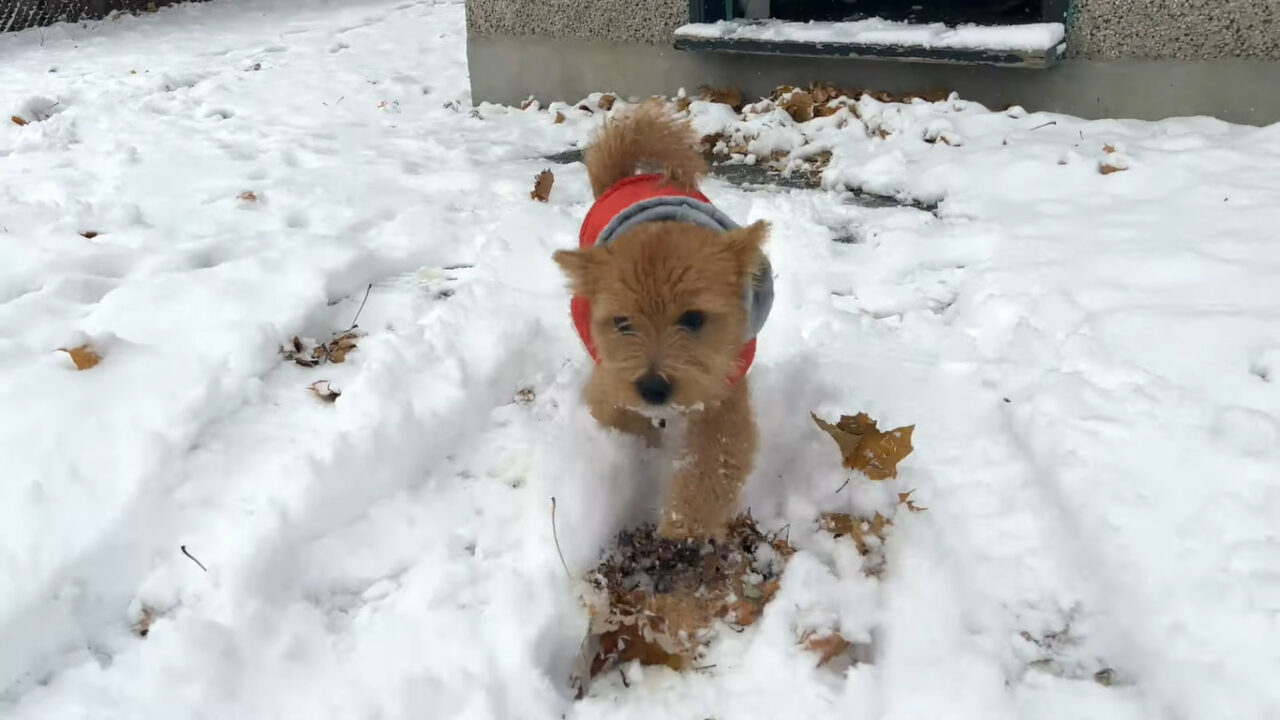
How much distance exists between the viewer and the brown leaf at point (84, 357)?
8.47ft

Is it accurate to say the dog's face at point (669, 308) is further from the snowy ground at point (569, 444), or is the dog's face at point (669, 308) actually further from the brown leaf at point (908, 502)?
the brown leaf at point (908, 502)

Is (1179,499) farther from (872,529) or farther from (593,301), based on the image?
(593,301)

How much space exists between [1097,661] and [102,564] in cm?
245

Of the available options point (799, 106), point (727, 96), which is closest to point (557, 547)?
point (799, 106)

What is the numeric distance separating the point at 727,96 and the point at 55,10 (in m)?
9.76

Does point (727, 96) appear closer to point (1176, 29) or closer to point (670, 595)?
point (1176, 29)

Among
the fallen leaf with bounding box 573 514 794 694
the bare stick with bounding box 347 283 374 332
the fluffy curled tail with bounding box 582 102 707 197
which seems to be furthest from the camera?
the bare stick with bounding box 347 283 374 332

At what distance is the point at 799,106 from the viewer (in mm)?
5395

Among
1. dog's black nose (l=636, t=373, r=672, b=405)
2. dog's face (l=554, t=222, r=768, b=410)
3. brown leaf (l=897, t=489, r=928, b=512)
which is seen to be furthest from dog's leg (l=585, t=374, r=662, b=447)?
brown leaf (l=897, t=489, r=928, b=512)

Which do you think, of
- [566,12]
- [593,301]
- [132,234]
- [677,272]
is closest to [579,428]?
[593,301]

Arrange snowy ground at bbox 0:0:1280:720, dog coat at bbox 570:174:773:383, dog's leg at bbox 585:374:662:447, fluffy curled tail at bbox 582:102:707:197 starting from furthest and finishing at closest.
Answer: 1. fluffy curled tail at bbox 582:102:707:197
2. dog's leg at bbox 585:374:662:447
3. dog coat at bbox 570:174:773:383
4. snowy ground at bbox 0:0:1280:720

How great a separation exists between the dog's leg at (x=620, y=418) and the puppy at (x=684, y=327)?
0.01 metres

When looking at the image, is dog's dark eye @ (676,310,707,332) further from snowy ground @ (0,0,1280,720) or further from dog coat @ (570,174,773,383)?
snowy ground @ (0,0,1280,720)

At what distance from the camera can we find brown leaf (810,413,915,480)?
233 centimetres
